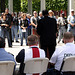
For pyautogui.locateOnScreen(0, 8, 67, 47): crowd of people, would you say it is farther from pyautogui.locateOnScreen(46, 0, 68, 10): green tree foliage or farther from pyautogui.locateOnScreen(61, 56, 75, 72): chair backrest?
pyautogui.locateOnScreen(46, 0, 68, 10): green tree foliage

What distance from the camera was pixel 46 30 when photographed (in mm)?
8578

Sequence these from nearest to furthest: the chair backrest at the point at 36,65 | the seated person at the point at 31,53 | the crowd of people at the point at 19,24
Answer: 1. the chair backrest at the point at 36,65
2. the seated person at the point at 31,53
3. the crowd of people at the point at 19,24

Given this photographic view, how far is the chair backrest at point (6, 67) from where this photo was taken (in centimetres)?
514

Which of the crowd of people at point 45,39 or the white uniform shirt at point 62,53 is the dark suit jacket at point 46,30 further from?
the white uniform shirt at point 62,53

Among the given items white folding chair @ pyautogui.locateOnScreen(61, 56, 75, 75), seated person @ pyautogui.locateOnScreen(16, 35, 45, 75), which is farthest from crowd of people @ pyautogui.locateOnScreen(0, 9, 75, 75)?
white folding chair @ pyautogui.locateOnScreen(61, 56, 75, 75)

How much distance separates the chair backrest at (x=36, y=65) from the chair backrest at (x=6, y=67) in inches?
12.7

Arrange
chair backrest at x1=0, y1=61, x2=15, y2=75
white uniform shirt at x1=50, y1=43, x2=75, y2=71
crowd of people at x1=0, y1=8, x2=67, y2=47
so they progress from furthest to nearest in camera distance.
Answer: crowd of people at x1=0, y1=8, x2=67, y2=47 → white uniform shirt at x1=50, y1=43, x2=75, y2=71 → chair backrest at x1=0, y1=61, x2=15, y2=75

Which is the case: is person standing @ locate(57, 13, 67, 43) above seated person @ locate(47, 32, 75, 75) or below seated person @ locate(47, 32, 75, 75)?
below

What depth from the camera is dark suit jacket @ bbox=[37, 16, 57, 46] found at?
8523 mm

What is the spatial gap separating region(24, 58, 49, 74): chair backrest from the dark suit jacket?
2982mm

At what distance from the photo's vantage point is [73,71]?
18.5 feet

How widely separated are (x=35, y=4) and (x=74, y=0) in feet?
136

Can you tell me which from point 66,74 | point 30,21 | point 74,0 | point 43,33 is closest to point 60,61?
point 66,74

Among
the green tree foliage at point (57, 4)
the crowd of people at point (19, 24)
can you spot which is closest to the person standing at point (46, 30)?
the crowd of people at point (19, 24)
